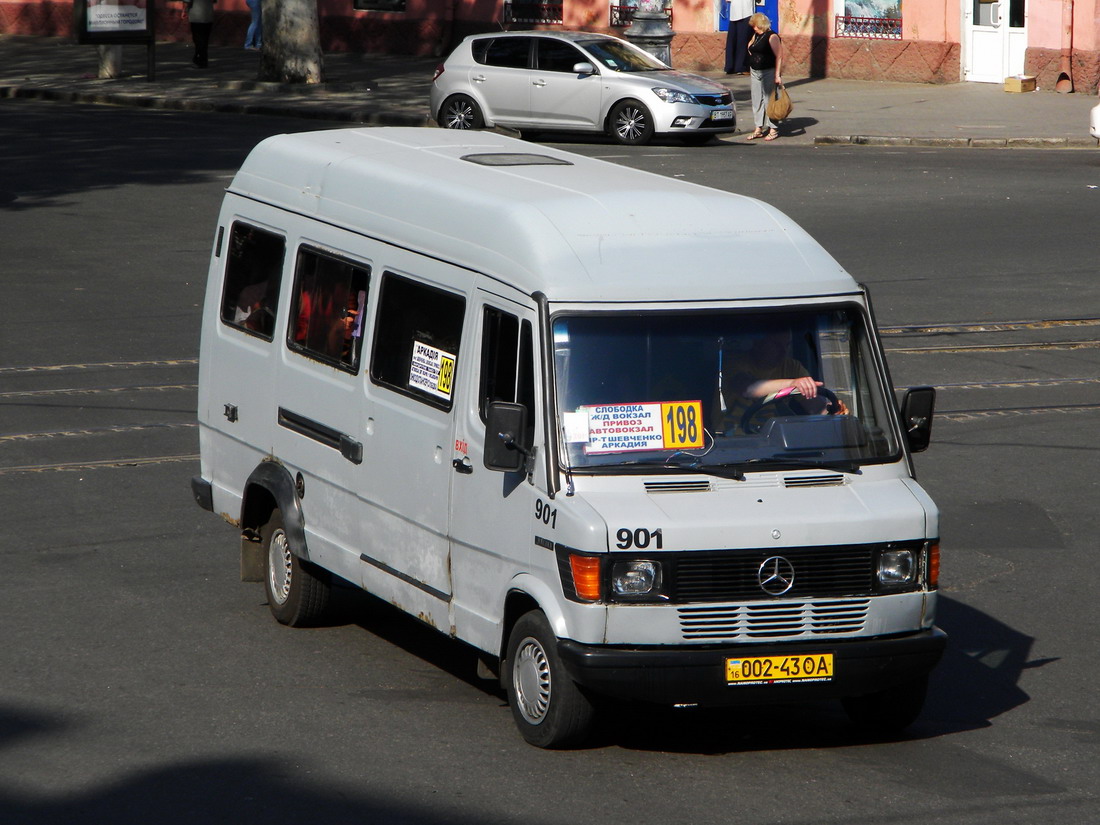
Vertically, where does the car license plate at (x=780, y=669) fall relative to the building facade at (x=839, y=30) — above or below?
below

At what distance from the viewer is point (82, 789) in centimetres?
627

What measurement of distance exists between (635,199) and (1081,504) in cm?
452

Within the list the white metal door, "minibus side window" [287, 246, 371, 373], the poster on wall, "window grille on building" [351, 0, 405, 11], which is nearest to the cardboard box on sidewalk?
the white metal door

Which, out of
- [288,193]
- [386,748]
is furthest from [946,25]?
[386,748]

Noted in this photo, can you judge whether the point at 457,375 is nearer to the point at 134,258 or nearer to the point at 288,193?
the point at 288,193

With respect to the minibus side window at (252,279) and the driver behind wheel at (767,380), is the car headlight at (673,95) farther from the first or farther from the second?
the driver behind wheel at (767,380)

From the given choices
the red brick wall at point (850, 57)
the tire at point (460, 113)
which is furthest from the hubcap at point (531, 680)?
the red brick wall at point (850, 57)

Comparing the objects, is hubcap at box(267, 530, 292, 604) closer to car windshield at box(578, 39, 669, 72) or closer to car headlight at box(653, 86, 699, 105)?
Result: car headlight at box(653, 86, 699, 105)

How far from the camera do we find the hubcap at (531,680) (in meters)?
6.65

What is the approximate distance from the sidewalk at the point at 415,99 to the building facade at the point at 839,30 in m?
0.49

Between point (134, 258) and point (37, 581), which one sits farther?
point (134, 258)

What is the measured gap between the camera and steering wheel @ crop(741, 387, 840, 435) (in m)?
6.77

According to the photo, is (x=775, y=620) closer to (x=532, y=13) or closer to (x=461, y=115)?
(x=461, y=115)

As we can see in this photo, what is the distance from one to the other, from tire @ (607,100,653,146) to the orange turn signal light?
19983mm
